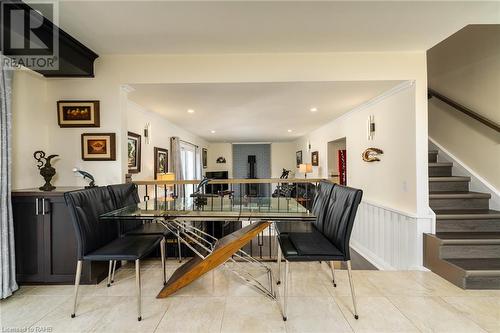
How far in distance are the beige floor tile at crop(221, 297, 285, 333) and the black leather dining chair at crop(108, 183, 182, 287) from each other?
85cm

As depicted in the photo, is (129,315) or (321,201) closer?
(129,315)

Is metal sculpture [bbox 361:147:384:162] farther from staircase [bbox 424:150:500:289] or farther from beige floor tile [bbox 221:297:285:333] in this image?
beige floor tile [bbox 221:297:285:333]

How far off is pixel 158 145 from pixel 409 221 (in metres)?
4.37

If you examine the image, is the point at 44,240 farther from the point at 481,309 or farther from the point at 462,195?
the point at 462,195

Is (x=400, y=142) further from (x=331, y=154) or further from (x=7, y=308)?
(x=7, y=308)

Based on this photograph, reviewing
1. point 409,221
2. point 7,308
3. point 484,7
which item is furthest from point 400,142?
point 7,308

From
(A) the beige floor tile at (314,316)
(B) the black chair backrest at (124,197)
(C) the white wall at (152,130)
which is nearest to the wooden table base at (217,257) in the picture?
→ (A) the beige floor tile at (314,316)

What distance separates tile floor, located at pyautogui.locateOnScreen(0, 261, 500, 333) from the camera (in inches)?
70.7

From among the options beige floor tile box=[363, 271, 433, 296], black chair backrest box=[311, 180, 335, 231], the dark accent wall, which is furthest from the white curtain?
the dark accent wall

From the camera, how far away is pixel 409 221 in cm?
298

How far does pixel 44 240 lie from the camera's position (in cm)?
239

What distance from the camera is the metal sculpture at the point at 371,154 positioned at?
3.71 meters

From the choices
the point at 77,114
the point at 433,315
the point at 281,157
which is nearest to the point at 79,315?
the point at 77,114

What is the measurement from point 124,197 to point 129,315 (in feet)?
3.74
